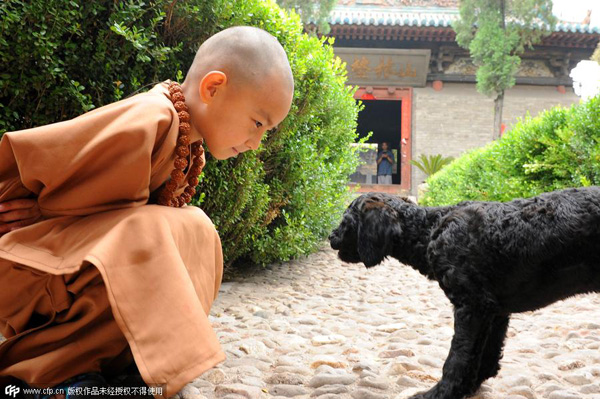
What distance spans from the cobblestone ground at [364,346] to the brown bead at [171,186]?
87 cm

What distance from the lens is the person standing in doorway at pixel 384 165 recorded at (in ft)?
76.5

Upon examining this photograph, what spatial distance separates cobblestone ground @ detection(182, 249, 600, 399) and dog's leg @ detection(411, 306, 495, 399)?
0.73ft

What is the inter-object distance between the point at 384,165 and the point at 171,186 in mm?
21939

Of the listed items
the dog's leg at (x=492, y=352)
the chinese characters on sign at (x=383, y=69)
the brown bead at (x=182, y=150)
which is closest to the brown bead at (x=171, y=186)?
the brown bead at (x=182, y=150)

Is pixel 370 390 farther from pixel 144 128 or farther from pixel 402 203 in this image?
pixel 144 128

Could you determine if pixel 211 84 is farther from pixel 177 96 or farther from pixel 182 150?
pixel 182 150

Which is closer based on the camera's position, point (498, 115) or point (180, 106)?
point (180, 106)

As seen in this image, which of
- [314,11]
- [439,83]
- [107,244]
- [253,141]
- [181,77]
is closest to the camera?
[107,244]

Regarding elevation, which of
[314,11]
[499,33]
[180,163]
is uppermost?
[314,11]

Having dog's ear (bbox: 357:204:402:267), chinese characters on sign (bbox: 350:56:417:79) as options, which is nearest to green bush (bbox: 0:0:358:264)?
dog's ear (bbox: 357:204:402:267)

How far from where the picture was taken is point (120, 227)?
1683mm

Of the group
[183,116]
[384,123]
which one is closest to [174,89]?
[183,116]

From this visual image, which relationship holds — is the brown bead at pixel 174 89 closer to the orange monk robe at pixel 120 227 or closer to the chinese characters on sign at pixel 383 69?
the orange monk robe at pixel 120 227

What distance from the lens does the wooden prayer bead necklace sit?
1923 mm
